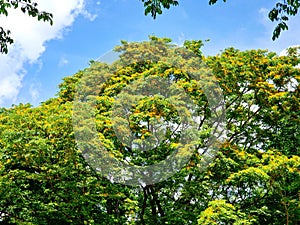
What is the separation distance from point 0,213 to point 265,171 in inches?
364

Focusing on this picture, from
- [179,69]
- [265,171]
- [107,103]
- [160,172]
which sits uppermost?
[179,69]

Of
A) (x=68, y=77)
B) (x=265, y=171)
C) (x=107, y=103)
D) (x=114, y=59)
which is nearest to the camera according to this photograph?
(x=265, y=171)

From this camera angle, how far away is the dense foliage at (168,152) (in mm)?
11336

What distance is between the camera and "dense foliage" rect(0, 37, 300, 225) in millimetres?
11336

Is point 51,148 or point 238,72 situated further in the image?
point 238,72

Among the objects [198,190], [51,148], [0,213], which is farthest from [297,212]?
[0,213]

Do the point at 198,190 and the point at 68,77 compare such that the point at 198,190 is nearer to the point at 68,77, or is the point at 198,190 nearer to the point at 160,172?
the point at 160,172

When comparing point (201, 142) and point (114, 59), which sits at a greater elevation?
point (114, 59)

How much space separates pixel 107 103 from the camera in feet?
39.2

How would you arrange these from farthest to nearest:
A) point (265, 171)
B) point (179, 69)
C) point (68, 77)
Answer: point (68, 77) → point (179, 69) → point (265, 171)

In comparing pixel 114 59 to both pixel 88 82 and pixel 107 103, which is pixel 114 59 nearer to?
pixel 88 82

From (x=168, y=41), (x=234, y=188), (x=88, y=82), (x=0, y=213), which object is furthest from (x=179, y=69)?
(x=0, y=213)

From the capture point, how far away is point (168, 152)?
36.8 ft

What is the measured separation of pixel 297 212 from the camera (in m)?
11.6
